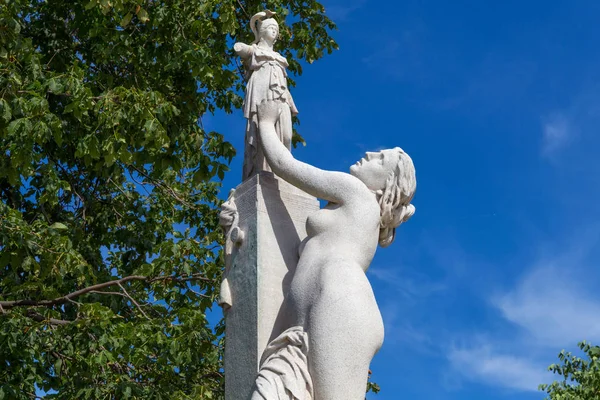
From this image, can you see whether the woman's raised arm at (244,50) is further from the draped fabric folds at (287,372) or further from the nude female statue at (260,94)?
the draped fabric folds at (287,372)

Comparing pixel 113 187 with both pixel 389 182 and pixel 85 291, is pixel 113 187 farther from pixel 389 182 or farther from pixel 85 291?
pixel 389 182

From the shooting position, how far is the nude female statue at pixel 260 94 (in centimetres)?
683

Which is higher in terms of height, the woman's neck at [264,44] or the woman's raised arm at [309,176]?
the woman's neck at [264,44]

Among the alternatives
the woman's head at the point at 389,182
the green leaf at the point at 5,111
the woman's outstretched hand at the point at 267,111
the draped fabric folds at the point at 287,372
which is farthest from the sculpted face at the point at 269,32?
the green leaf at the point at 5,111

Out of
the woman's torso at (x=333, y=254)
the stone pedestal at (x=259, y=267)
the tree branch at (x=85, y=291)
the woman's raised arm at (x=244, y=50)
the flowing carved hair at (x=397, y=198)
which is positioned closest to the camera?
the woman's torso at (x=333, y=254)

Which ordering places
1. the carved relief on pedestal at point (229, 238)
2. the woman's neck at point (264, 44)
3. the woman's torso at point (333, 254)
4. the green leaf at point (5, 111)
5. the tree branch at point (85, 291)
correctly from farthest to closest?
1. the tree branch at point (85, 291)
2. the green leaf at point (5, 111)
3. the woman's neck at point (264, 44)
4. the carved relief on pedestal at point (229, 238)
5. the woman's torso at point (333, 254)

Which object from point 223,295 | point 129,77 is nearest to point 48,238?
point 129,77

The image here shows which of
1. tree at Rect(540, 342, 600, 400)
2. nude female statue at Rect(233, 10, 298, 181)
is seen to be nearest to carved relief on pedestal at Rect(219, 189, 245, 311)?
nude female statue at Rect(233, 10, 298, 181)

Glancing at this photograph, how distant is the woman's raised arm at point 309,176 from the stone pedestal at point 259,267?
21cm

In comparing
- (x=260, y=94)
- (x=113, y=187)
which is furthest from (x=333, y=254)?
(x=113, y=187)

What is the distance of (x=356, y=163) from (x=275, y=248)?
30.5 inches

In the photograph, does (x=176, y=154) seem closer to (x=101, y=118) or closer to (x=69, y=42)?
(x=101, y=118)

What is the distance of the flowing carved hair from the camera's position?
20.6ft

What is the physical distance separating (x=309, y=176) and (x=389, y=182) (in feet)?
1.73
